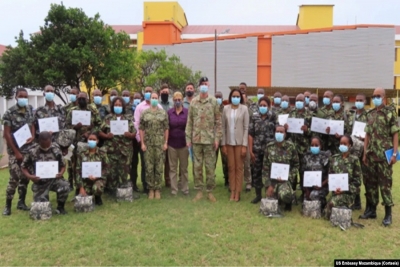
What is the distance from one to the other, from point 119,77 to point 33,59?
16.5 ft

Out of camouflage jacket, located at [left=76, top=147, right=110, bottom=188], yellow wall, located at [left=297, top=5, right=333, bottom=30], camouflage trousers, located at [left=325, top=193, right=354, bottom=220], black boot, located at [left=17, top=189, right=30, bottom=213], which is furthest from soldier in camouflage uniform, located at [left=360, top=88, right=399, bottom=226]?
yellow wall, located at [left=297, top=5, right=333, bottom=30]

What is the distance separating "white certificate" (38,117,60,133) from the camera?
6.06 meters

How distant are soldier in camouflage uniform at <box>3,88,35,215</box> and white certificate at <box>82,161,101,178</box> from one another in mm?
946

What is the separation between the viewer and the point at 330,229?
5.25m

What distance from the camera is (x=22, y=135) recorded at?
5.79 metres

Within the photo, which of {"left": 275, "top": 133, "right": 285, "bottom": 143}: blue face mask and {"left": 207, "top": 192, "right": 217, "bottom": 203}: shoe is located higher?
{"left": 275, "top": 133, "right": 285, "bottom": 143}: blue face mask

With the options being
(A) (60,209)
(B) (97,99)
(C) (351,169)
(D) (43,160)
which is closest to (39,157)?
(D) (43,160)

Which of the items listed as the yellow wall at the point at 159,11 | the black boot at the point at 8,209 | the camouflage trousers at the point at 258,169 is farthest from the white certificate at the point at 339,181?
the yellow wall at the point at 159,11

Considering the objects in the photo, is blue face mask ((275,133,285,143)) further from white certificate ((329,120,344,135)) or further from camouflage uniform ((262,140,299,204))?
white certificate ((329,120,344,135))

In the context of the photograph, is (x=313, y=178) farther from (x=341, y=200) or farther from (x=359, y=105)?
(x=359, y=105)

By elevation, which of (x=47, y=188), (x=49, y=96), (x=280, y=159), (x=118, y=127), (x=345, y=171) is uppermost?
(x=49, y=96)

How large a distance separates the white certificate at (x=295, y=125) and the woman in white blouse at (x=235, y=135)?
77 cm

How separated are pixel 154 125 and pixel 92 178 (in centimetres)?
148

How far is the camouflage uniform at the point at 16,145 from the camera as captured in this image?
5.85 metres
